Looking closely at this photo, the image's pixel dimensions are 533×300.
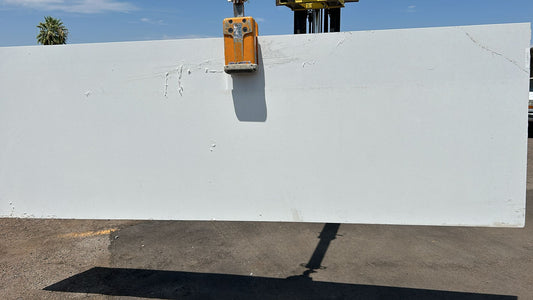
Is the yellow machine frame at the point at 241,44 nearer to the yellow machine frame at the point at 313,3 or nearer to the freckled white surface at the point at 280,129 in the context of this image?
the freckled white surface at the point at 280,129

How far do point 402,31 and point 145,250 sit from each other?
3714 mm

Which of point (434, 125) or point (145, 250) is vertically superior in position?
point (434, 125)

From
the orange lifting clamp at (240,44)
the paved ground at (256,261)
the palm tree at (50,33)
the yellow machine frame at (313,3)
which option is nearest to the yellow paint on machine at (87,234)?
the paved ground at (256,261)

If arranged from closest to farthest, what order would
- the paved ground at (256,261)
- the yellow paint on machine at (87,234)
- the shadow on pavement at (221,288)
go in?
the shadow on pavement at (221,288) → the paved ground at (256,261) → the yellow paint on machine at (87,234)

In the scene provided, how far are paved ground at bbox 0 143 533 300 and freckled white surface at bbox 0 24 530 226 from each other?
1.65 m

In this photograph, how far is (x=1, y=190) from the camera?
2186 millimetres

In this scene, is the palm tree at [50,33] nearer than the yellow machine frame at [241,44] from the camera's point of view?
No

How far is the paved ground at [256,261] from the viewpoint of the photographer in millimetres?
3348

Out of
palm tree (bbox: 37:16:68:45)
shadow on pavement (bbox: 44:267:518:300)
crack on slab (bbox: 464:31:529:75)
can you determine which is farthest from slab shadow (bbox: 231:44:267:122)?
palm tree (bbox: 37:16:68:45)

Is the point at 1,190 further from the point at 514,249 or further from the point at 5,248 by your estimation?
the point at 514,249

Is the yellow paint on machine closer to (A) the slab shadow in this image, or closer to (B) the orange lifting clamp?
(A) the slab shadow

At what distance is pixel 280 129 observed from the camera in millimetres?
1886

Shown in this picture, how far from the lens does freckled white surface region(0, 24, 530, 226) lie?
1.74m

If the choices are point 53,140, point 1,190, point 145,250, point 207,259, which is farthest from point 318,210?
point 145,250
